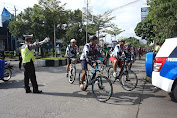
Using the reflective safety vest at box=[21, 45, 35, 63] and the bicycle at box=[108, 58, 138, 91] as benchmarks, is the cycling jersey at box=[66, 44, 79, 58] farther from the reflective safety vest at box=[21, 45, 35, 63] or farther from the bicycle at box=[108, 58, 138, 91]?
the bicycle at box=[108, 58, 138, 91]

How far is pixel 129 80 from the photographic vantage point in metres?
5.96

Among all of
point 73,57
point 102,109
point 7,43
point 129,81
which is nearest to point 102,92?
point 102,109

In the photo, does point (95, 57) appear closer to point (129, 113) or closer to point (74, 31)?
point (129, 113)

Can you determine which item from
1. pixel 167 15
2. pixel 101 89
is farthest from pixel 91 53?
pixel 167 15

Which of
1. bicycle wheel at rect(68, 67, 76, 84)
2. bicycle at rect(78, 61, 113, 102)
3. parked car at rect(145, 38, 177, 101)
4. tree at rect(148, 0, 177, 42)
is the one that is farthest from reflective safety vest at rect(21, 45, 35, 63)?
tree at rect(148, 0, 177, 42)

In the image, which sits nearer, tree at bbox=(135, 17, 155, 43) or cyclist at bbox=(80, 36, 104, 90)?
cyclist at bbox=(80, 36, 104, 90)

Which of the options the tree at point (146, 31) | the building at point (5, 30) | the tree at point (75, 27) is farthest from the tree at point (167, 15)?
the building at point (5, 30)

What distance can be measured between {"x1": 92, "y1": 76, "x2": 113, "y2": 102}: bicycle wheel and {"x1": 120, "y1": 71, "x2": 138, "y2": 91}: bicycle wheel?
1.38 meters

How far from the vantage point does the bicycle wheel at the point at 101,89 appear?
4587mm

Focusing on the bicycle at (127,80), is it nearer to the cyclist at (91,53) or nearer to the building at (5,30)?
the cyclist at (91,53)

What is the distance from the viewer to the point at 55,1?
738 inches

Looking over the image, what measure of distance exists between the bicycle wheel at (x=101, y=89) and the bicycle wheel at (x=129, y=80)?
54.2 inches

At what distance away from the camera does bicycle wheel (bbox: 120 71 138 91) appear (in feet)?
18.9

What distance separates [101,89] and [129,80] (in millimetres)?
1569
